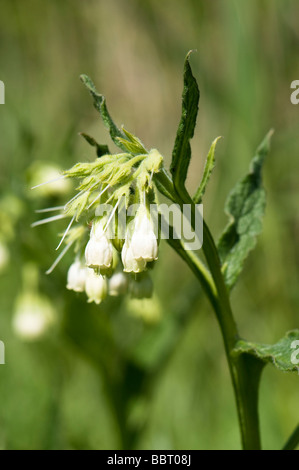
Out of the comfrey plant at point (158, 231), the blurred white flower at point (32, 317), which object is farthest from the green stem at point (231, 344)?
the blurred white flower at point (32, 317)

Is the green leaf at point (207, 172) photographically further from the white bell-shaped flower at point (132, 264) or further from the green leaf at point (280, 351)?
the green leaf at point (280, 351)

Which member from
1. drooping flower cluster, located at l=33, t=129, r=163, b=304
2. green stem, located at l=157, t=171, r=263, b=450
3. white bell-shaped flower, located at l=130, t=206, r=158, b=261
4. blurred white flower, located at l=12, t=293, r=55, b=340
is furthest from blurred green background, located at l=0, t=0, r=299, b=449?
white bell-shaped flower, located at l=130, t=206, r=158, b=261

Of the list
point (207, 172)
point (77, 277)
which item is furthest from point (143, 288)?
point (207, 172)

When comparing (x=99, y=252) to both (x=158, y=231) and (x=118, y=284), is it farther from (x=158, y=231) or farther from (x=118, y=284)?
(x=118, y=284)

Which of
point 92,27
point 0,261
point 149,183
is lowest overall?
point 0,261

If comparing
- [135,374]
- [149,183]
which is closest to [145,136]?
[135,374]

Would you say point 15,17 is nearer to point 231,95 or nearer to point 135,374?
point 231,95
